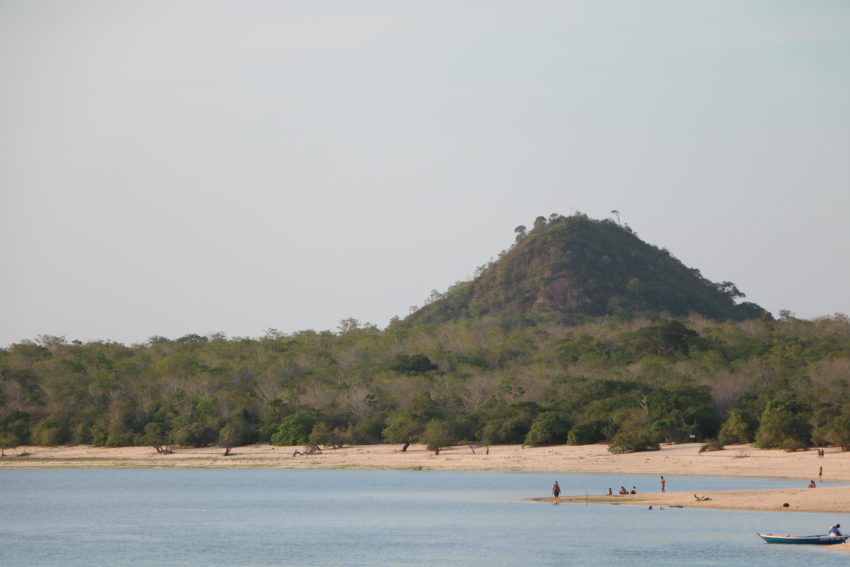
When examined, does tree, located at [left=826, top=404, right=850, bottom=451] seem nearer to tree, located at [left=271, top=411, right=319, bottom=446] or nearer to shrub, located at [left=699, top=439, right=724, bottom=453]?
shrub, located at [left=699, top=439, right=724, bottom=453]

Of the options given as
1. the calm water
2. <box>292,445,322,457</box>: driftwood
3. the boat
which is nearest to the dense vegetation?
<box>292,445,322,457</box>: driftwood

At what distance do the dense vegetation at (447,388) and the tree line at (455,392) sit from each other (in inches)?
6.1

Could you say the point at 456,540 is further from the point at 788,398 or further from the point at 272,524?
the point at 788,398

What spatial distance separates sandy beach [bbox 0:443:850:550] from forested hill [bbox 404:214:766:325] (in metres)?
88.1

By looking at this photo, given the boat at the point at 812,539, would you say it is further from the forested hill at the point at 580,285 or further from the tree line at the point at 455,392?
the forested hill at the point at 580,285

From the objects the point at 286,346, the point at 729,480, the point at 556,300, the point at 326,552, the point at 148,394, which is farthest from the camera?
the point at 556,300

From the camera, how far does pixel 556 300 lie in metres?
176

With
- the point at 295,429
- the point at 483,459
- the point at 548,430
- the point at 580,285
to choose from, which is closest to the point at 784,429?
the point at 548,430

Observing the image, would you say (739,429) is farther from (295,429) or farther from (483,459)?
(295,429)

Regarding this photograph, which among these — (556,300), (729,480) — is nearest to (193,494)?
(729,480)

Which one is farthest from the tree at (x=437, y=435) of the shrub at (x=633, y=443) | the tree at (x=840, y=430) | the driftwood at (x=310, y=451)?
the tree at (x=840, y=430)

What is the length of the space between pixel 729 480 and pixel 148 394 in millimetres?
52187

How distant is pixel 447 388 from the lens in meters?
93.5

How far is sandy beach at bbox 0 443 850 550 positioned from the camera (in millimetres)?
47656
